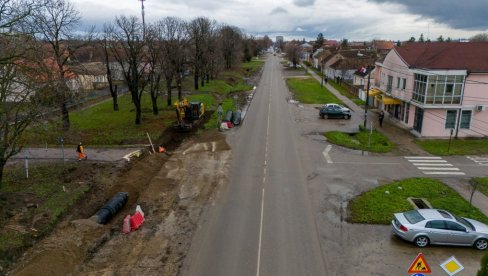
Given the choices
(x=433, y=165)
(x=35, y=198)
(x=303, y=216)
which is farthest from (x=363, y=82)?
(x=35, y=198)

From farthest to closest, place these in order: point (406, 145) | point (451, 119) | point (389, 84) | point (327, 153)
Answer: point (389, 84) < point (451, 119) < point (406, 145) < point (327, 153)

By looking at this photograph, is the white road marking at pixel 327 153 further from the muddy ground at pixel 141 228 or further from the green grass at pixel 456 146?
the green grass at pixel 456 146

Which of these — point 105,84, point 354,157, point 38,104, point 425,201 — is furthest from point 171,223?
point 105,84

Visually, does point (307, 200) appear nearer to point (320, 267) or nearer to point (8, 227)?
point (320, 267)

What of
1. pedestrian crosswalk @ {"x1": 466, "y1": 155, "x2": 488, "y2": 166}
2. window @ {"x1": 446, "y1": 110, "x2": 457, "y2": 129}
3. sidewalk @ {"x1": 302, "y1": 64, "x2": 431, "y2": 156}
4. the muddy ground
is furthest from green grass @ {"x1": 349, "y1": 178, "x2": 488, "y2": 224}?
window @ {"x1": 446, "y1": 110, "x2": 457, "y2": 129}

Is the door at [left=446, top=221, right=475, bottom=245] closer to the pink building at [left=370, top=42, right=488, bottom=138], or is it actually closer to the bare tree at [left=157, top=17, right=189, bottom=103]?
the pink building at [left=370, top=42, right=488, bottom=138]

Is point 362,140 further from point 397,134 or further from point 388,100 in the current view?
point 388,100
